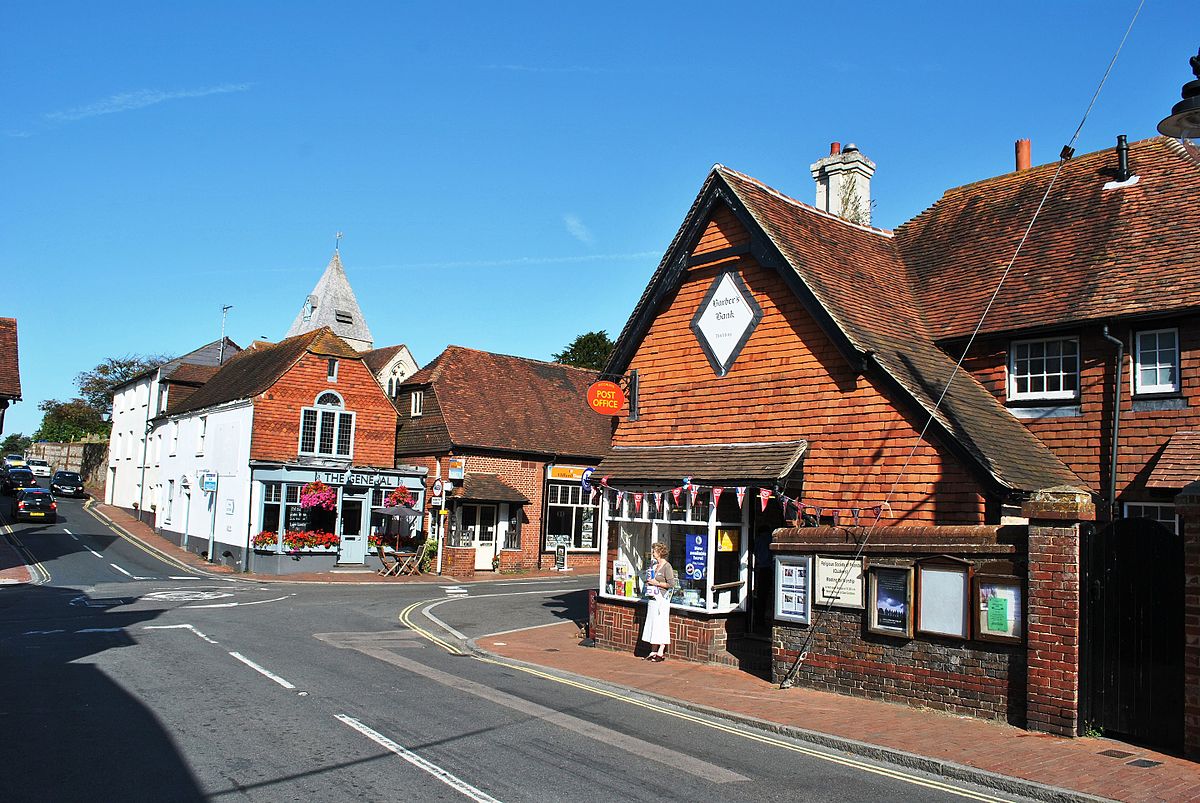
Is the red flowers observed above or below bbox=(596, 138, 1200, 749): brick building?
below

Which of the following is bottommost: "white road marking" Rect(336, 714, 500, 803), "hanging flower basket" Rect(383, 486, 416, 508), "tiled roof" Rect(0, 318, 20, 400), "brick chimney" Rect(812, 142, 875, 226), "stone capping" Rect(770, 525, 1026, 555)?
"white road marking" Rect(336, 714, 500, 803)

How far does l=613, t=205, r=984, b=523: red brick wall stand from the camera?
13031mm

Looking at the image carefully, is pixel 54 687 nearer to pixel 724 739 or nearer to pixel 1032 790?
pixel 724 739

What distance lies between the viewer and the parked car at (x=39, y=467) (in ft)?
236

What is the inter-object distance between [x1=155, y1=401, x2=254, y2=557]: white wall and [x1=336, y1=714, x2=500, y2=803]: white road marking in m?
23.6

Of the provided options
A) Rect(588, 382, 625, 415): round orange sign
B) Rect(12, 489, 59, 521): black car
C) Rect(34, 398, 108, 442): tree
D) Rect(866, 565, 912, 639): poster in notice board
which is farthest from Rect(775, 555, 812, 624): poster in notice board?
Rect(34, 398, 108, 442): tree

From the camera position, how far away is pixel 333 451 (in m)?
34.4

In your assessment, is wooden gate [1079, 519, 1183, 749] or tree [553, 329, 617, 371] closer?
wooden gate [1079, 519, 1183, 749]

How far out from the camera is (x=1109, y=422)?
45.1 ft

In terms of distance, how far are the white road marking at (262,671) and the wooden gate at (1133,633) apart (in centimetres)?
912

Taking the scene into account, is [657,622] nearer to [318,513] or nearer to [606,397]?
[606,397]

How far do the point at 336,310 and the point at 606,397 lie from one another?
59.9 m

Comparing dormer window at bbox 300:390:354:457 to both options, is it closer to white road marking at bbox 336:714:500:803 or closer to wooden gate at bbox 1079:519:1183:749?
white road marking at bbox 336:714:500:803

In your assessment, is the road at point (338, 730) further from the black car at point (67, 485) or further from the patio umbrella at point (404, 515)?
the black car at point (67, 485)
